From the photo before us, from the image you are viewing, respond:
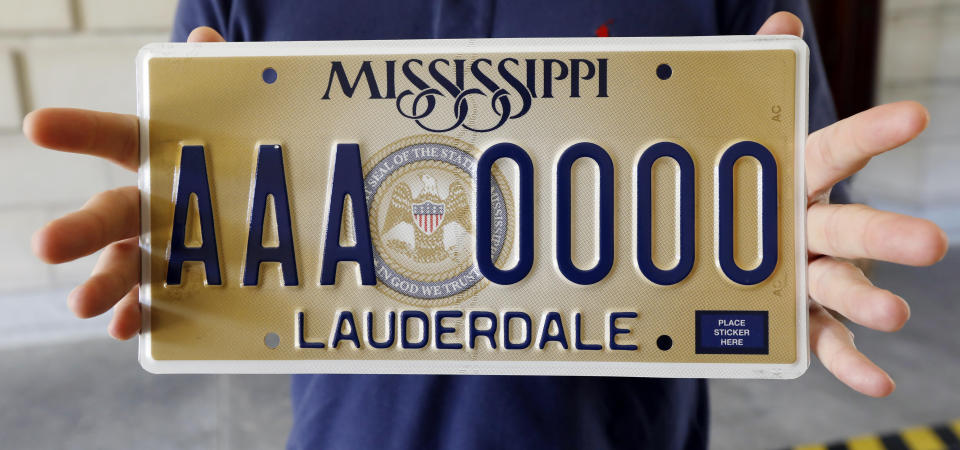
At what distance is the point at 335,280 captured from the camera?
0.53m

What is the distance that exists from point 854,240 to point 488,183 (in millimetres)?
267

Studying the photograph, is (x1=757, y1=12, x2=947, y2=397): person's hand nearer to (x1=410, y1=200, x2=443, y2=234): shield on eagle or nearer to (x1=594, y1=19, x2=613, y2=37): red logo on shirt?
(x1=594, y1=19, x2=613, y2=37): red logo on shirt

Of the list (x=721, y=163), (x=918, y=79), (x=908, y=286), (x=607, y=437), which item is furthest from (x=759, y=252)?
(x=918, y=79)

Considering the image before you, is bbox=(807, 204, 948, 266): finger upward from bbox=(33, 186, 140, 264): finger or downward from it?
downward

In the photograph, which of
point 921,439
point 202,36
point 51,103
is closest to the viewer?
point 202,36

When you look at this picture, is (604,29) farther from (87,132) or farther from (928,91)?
(928,91)

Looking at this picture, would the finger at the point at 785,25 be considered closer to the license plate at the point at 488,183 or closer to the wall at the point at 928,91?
the license plate at the point at 488,183

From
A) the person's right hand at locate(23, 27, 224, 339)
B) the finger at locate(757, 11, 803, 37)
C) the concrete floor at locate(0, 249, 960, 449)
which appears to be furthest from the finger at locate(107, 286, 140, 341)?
the concrete floor at locate(0, 249, 960, 449)

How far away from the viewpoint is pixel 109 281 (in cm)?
49

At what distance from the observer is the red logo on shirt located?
65cm

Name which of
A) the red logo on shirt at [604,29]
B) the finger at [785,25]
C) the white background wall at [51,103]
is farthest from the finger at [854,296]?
the white background wall at [51,103]

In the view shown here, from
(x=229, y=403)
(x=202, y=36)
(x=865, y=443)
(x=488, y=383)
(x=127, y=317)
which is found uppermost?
(x=202, y=36)

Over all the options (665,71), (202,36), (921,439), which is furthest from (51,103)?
(921,439)

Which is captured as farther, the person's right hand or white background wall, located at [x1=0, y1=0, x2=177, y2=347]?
white background wall, located at [x1=0, y1=0, x2=177, y2=347]
